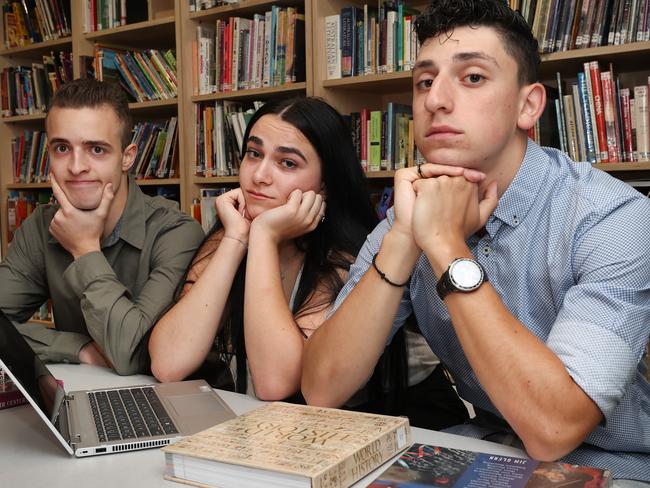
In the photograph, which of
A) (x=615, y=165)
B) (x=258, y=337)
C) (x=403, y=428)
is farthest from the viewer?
(x=615, y=165)

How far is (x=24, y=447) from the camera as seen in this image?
1037mm

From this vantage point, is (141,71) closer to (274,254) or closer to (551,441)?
(274,254)

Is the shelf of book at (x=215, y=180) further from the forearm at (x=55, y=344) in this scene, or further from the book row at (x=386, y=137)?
the forearm at (x=55, y=344)

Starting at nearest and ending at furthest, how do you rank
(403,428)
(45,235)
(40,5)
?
(403,428)
(45,235)
(40,5)

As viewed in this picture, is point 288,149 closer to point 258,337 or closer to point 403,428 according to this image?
point 258,337

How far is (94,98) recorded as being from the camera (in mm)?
1913

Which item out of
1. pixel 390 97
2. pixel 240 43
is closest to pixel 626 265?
pixel 390 97

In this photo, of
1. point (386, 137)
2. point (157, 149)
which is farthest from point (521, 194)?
point (157, 149)

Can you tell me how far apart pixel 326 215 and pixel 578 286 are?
843 millimetres

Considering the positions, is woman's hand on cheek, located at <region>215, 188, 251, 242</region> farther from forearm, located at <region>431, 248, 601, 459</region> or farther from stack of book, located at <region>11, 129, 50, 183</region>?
stack of book, located at <region>11, 129, 50, 183</region>

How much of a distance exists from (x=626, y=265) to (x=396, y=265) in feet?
1.18

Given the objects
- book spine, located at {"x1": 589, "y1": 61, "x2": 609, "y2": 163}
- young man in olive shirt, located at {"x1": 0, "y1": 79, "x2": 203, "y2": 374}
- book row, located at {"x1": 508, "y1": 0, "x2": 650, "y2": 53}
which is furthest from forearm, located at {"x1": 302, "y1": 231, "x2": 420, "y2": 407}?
book row, located at {"x1": 508, "y1": 0, "x2": 650, "y2": 53}

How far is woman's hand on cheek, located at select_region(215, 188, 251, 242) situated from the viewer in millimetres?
1656

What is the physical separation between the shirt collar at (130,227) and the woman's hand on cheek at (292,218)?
416 millimetres
